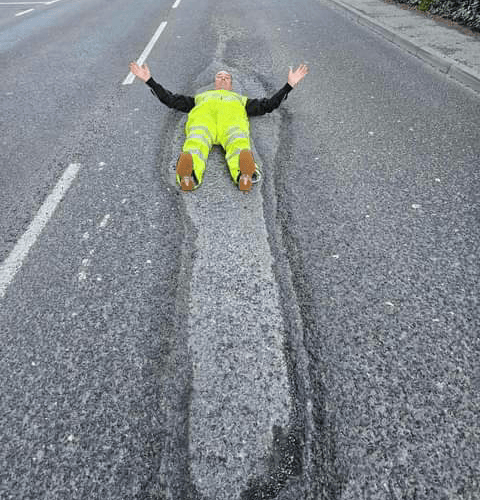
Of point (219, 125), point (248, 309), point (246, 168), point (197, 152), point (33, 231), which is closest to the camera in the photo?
point (248, 309)

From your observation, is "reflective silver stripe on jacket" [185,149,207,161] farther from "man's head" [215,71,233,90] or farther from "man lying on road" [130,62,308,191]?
"man's head" [215,71,233,90]

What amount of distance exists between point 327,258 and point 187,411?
54.3 inches

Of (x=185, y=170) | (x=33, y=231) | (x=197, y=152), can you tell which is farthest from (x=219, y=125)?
(x=33, y=231)

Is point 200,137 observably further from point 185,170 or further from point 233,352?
point 233,352

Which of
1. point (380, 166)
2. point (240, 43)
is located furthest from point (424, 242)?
point (240, 43)

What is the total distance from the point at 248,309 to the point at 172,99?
2.85 meters

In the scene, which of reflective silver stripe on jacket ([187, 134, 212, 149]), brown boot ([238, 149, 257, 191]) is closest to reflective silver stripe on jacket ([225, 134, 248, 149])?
reflective silver stripe on jacket ([187, 134, 212, 149])

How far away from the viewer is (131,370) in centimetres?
189

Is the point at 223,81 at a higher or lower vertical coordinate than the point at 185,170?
higher

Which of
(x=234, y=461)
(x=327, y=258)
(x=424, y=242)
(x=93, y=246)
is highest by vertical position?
(x=424, y=242)

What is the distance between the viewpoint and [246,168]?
2.98 meters

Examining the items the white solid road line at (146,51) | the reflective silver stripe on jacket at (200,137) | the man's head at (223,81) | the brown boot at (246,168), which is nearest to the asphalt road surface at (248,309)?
the brown boot at (246,168)

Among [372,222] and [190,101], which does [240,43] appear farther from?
[372,222]

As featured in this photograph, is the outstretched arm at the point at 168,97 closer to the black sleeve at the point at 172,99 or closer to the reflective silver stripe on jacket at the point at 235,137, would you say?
the black sleeve at the point at 172,99
